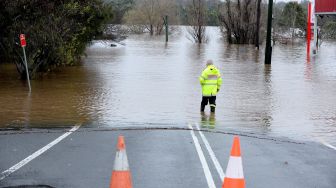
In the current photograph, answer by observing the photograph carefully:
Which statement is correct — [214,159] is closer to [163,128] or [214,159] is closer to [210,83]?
[163,128]

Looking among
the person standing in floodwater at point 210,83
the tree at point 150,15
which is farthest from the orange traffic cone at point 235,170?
the tree at point 150,15

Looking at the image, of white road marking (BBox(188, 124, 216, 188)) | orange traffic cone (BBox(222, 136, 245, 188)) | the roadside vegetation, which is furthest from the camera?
the roadside vegetation

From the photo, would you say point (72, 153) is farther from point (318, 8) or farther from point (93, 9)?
point (318, 8)

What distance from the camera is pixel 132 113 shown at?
1509 centimetres

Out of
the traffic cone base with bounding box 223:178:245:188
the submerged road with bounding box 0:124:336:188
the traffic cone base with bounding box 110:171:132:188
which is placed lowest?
the submerged road with bounding box 0:124:336:188

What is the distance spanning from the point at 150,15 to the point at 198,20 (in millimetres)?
45787

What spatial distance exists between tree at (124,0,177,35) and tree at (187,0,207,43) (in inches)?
1667

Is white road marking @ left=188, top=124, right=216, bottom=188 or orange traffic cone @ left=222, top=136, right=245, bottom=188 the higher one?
orange traffic cone @ left=222, top=136, right=245, bottom=188

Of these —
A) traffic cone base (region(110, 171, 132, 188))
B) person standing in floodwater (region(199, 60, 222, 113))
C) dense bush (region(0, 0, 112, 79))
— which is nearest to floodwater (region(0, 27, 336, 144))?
person standing in floodwater (region(199, 60, 222, 113))

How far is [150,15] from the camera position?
123 meters

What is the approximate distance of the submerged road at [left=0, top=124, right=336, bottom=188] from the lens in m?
7.46

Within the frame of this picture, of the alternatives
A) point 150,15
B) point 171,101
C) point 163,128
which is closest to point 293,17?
point 150,15

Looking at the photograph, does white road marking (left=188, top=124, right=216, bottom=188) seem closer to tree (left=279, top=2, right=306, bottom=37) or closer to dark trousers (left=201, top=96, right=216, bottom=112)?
dark trousers (left=201, top=96, right=216, bottom=112)

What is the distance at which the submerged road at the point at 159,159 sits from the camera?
7465 millimetres
